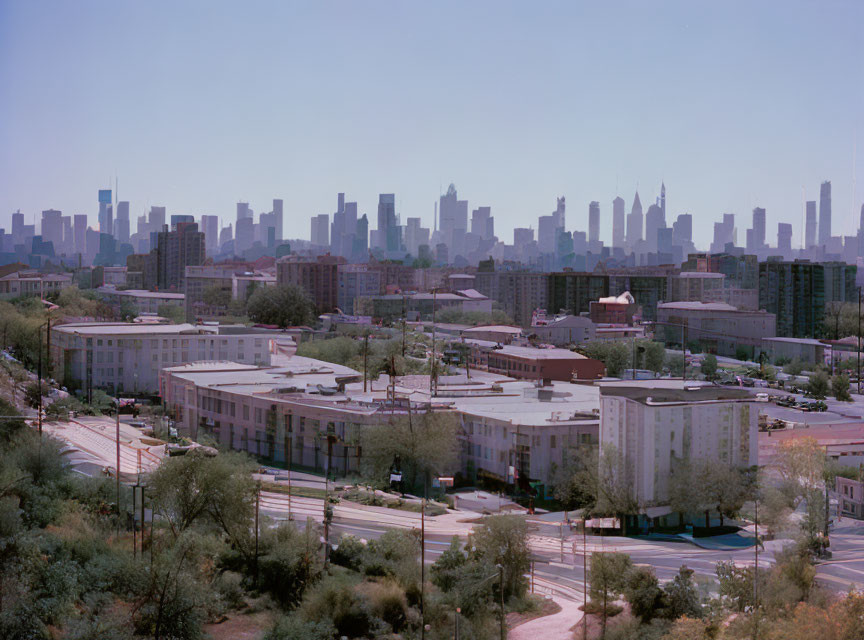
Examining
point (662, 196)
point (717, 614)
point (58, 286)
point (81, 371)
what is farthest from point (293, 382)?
point (662, 196)

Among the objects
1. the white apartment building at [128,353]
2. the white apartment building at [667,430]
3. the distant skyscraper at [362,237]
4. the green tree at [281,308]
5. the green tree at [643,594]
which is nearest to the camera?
the green tree at [643,594]

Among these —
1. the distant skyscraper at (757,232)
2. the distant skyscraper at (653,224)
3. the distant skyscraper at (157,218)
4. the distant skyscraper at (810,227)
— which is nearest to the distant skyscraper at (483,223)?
the distant skyscraper at (653,224)

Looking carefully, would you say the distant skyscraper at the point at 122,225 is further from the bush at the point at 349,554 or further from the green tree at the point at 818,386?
the bush at the point at 349,554

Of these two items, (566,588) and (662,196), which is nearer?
(566,588)

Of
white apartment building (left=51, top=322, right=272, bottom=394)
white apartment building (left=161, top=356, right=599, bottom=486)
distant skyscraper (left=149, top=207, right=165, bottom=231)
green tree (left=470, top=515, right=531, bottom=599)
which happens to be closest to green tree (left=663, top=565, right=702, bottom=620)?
green tree (left=470, top=515, right=531, bottom=599)

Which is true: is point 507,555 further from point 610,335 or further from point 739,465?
point 610,335

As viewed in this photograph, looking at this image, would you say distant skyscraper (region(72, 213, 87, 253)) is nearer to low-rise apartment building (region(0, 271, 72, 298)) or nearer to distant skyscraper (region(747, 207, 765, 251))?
low-rise apartment building (region(0, 271, 72, 298))
